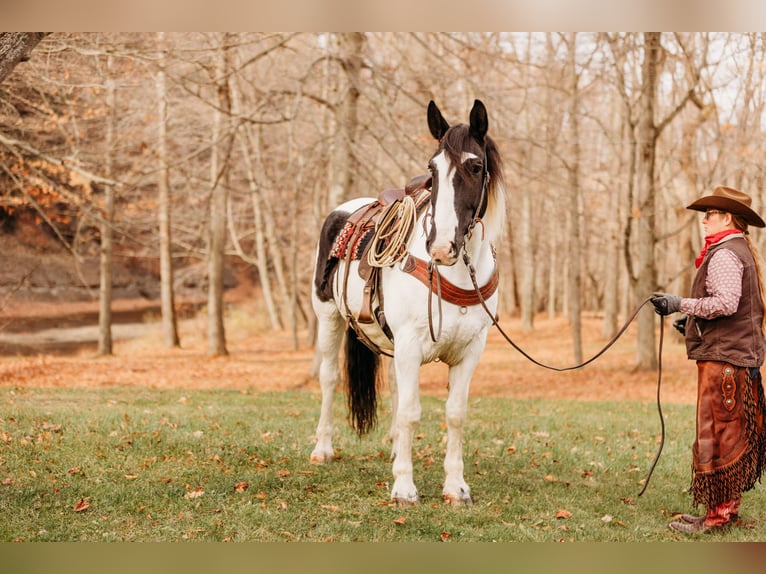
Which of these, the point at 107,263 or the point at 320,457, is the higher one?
the point at 107,263

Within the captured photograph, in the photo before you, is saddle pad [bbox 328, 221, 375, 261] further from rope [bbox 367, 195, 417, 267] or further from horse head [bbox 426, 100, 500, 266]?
horse head [bbox 426, 100, 500, 266]

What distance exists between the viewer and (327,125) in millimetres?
11273

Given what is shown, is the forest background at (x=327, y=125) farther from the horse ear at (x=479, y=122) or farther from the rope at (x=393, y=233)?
the horse ear at (x=479, y=122)

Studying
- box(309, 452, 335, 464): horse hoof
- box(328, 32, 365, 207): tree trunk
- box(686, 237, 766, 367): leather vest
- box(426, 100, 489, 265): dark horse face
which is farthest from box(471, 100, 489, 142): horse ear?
box(328, 32, 365, 207): tree trunk

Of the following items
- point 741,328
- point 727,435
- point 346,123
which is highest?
point 346,123

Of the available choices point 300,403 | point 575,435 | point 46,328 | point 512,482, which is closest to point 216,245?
point 300,403

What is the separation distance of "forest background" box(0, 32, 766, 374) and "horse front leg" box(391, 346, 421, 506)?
3229 mm

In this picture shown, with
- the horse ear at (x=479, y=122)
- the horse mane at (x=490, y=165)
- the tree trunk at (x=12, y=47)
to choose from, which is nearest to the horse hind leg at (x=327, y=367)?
the horse mane at (x=490, y=165)

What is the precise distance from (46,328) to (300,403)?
36.7 ft

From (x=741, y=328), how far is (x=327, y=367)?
103 inches

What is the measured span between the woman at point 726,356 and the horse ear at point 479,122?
120cm

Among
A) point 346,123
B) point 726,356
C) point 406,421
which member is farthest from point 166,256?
point 726,356

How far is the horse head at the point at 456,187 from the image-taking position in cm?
355

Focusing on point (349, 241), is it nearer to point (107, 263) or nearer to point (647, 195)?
point (647, 195)
